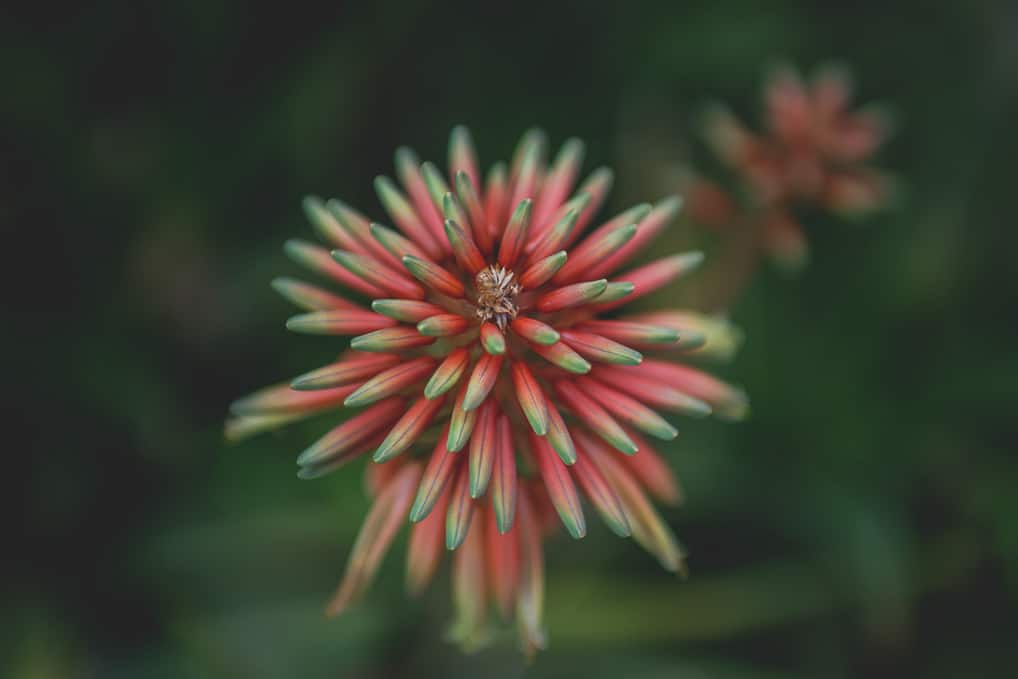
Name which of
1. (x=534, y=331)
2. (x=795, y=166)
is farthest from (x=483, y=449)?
(x=795, y=166)

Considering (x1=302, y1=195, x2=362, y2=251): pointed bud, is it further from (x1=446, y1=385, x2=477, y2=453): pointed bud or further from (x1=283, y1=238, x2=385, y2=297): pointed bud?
(x1=446, y1=385, x2=477, y2=453): pointed bud

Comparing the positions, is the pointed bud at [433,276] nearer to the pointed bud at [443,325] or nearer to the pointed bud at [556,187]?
the pointed bud at [443,325]

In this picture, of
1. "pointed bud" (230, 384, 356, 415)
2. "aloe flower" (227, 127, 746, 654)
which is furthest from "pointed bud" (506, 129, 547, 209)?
"pointed bud" (230, 384, 356, 415)

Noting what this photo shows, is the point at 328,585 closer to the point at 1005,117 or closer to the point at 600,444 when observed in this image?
the point at 600,444

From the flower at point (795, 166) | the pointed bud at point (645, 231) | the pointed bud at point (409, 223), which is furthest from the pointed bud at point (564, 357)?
the flower at point (795, 166)

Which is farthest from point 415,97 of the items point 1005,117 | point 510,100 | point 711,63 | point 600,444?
point 1005,117

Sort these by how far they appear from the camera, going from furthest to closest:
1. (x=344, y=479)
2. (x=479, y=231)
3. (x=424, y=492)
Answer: (x=344, y=479)
(x=479, y=231)
(x=424, y=492)
